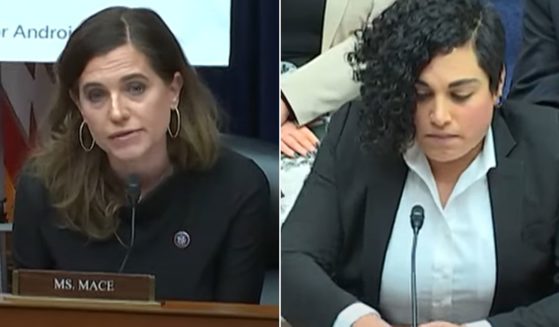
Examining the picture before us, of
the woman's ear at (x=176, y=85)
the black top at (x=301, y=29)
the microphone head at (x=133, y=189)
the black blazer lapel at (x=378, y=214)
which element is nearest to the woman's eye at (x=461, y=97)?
the black blazer lapel at (x=378, y=214)

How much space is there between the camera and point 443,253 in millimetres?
1631

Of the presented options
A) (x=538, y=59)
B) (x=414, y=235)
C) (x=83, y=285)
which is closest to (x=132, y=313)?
(x=83, y=285)

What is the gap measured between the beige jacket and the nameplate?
0.45 meters

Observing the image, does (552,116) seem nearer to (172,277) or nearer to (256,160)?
(256,160)

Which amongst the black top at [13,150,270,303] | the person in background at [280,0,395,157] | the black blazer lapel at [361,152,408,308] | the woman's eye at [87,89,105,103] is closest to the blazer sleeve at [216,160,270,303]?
the black top at [13,150,270,303]

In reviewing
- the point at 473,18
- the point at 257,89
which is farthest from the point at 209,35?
the point at 473,18

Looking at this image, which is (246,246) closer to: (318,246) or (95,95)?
(318,246)

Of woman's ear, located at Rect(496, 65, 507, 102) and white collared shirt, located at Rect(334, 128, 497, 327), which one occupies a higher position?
woman's ear, located at Rect(496, 65, 507, 102)

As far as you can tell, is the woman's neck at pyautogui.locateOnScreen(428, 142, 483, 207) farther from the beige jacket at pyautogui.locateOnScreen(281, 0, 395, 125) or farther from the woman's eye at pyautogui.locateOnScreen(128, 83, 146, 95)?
the woman's eye at pyautogui.locateOnScreen(128, 83, 146, 95)

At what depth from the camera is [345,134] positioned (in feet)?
5.51

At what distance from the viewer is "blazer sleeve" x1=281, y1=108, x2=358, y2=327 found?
167cm

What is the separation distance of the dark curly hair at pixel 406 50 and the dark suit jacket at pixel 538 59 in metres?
0.05

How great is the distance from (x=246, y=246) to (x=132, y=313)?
0.84ft

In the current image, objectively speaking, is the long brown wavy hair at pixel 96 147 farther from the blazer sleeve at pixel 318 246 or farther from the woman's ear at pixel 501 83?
the woman's ear at pixel 501 83
